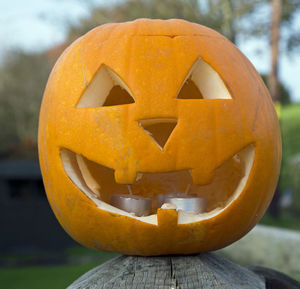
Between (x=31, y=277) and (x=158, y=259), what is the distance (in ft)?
16.9

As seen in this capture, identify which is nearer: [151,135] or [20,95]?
[151,135]

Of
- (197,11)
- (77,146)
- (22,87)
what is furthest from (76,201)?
(22,87)

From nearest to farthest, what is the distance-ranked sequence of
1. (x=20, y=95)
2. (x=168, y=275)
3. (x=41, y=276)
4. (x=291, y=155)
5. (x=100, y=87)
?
(x=168, y=275)
(x=100, y=87)
(x=41, y=276)
(x=20, y=95)
(x=291, y=155)

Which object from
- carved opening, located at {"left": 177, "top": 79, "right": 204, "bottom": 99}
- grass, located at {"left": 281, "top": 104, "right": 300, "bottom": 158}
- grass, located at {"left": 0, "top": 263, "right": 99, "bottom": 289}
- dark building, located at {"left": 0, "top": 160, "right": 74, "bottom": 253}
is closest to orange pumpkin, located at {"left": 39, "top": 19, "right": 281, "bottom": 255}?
carved opening, located at {"left": 177, "top": 79, "right": 204, "bottom": 99}

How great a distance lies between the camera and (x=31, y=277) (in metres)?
6.95

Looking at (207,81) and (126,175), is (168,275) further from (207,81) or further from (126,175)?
(207,81)

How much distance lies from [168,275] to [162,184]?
32.3 inches

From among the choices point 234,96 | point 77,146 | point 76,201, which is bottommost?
point 76,201

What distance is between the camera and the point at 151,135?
2.35 meters

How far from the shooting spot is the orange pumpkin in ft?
7.36

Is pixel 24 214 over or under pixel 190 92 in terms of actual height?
under

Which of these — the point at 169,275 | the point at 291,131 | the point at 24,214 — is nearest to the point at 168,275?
the point at 169,275

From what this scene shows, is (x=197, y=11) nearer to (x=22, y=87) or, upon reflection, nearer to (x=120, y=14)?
(x=120, y=14)

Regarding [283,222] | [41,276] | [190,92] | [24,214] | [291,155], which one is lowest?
[283,222]
